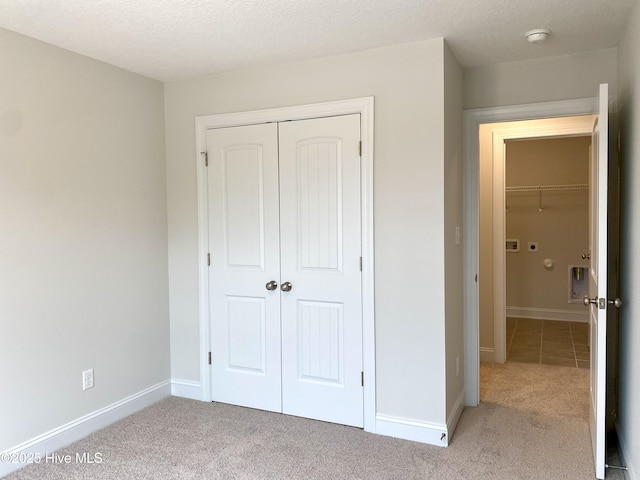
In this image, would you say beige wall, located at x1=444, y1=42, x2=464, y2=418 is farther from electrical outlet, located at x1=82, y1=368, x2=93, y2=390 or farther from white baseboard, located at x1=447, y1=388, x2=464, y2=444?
electrical outlet, located at x1=82, y1=368, x2=93, y2=390

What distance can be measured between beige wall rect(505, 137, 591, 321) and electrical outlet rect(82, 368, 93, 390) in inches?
210

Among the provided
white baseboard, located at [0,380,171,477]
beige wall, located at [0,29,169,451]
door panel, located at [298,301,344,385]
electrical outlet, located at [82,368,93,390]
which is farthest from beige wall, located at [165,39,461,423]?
electrical outlet, located at [82,368,93,390]

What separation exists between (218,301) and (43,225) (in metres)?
1.24

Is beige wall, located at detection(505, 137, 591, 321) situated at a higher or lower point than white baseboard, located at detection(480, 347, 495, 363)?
higher

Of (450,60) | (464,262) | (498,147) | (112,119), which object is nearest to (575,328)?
(498,147)

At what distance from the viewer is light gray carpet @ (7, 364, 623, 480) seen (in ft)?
8.23

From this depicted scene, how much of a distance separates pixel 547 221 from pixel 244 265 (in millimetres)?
4559

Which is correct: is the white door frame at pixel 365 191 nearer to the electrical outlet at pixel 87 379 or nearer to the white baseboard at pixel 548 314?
the electrical outlet at pixel 87 379

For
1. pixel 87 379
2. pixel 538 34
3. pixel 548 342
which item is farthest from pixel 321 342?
pixel 548 342

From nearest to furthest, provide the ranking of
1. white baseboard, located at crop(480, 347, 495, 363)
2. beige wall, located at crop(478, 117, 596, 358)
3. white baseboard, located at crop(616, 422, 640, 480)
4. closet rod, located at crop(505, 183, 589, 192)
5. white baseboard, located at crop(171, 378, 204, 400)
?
white baseboard, located at crop(616, 422, 640, 480) < white baseboard, located at crop(171, 378, 204, 400) < beige wall, located at crop(478, 117, 596, 358) < white baseboard, located at crop(480, 347, 495, 363) < closet rod, located at crop(505, 183, 589, 192)

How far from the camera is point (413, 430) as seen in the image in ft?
9.40

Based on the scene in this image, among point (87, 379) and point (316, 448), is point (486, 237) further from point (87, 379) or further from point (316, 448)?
point (87, 379)

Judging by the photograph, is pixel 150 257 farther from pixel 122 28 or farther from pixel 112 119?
pixel 122 28

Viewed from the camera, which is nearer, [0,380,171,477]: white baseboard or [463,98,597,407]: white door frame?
[0,380,171,477]: white baseboard
